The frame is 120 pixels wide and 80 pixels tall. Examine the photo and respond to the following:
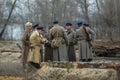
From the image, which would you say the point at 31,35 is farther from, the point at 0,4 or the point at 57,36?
the point at 0,4

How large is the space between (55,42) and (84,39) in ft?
3.66

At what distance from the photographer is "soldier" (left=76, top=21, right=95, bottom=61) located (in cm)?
1323

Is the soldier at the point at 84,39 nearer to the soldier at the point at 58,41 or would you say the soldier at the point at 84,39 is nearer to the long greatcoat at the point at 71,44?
the long greatcoat at the point at 71,44

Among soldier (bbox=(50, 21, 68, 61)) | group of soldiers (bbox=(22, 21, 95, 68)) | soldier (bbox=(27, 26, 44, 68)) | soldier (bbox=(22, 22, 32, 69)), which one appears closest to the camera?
soldier (bbox=(27, 26, 44, 68))

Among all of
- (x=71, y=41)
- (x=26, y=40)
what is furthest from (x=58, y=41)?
(x=26, y=40)

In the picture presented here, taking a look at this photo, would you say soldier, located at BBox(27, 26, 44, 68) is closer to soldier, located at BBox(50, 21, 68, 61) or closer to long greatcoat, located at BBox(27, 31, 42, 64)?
long greatcoat, located at BBox(27, 31, 42, 64)

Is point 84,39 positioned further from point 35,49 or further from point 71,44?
point 35,49

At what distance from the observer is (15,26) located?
47031mm

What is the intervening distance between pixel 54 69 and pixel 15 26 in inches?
1500

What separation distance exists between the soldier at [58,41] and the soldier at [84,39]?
0.58 m

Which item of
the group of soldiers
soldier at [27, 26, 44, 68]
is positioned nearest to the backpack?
the group of soldiers

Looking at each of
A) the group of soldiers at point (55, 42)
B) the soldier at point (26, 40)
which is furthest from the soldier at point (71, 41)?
the soldier at point (26, 40)

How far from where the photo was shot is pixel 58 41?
42.8 ft

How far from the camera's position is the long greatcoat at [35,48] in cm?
1223
